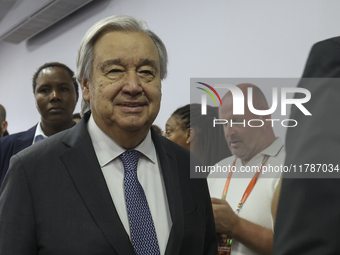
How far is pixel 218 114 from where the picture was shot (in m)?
2.48

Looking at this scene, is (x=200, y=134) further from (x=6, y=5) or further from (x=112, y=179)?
(x=6, y=5)

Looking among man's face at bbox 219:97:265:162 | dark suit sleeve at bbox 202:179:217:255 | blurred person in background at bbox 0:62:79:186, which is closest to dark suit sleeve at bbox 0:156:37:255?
dark suit sleeve at bbox 202:179:217:255

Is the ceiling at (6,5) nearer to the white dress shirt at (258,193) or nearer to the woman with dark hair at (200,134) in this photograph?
the woman with dark hair at (200,134)

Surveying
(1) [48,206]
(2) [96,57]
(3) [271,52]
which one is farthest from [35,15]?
(1) [48,206]

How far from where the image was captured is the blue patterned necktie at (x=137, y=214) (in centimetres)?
123

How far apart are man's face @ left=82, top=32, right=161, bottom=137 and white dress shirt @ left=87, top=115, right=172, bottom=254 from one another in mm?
51

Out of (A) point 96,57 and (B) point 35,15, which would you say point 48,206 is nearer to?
(A) point 96,57

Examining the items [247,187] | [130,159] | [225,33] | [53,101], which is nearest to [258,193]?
[247,187]

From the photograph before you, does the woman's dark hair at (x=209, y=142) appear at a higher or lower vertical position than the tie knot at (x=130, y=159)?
lower

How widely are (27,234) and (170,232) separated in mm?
450

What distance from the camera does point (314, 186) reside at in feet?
1.58

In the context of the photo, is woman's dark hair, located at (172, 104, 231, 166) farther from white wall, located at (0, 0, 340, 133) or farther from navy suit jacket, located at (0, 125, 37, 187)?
navy suit jacket, located at (0, 125, 37, 187)

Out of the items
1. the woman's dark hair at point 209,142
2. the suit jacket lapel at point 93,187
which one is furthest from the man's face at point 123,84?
the woman's dark hair at point 209,142

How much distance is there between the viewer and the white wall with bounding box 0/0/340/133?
263cm
